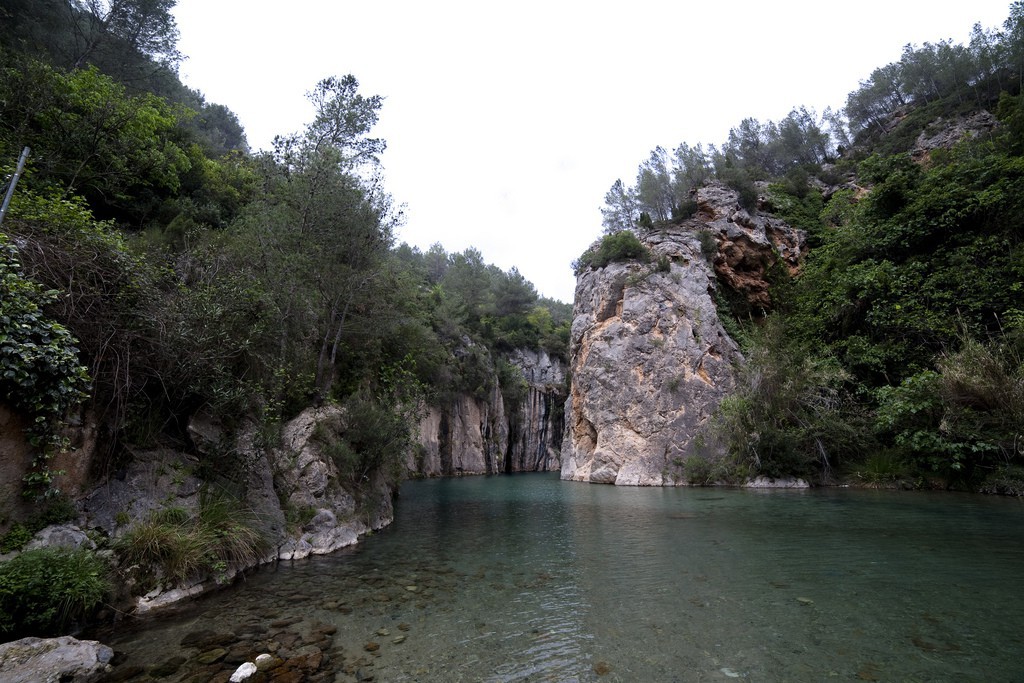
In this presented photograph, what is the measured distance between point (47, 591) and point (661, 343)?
2577cm

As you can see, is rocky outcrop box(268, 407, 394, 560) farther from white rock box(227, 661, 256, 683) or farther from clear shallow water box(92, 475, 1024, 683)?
white rock box(227, 661, 256, 683)

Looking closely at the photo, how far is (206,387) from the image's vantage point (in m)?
7.80

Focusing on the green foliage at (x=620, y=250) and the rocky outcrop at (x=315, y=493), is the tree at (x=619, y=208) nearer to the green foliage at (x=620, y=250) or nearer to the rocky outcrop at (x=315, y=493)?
the green foliage at (x=620, y=250)

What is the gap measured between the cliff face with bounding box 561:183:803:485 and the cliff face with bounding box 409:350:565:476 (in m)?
10.1

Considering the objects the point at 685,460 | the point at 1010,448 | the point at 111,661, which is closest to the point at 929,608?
the point at 111,661

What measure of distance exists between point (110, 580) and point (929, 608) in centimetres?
917

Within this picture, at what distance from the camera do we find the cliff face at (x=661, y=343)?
81.0 ft

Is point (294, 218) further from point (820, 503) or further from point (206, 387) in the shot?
point (820, 503)

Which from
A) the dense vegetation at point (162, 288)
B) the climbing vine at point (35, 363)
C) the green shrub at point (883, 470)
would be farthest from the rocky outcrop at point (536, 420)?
the climbing vine at point (35, 363)

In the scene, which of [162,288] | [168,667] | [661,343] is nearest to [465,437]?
[661,343]

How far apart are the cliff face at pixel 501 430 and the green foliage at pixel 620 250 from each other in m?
16.2

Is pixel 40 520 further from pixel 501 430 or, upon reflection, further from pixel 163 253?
pixel 501 430

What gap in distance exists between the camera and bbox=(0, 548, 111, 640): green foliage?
4.23m

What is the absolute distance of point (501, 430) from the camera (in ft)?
140
